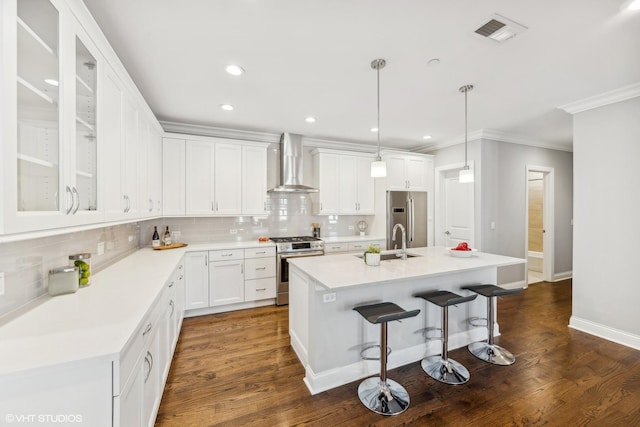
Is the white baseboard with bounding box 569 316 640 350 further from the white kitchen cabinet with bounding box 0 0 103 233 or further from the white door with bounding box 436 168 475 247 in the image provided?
the white kitchen cabinet with bounding box 0 0 103 233

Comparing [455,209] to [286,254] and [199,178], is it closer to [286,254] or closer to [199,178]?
[286,254]

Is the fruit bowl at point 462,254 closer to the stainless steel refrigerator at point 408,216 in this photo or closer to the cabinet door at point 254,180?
the stainless steel refrigerator at point 408,216

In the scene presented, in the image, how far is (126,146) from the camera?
2.14m

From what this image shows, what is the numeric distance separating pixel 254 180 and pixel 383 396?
10.5ft

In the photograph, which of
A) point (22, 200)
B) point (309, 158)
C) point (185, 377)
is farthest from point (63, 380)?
point (309, 158)

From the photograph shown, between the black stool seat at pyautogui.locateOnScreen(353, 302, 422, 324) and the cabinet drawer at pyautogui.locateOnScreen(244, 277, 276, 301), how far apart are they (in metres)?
2.04

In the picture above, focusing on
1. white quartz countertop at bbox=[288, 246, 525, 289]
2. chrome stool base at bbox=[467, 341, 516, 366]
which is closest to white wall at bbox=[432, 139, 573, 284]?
white quartz countertop at bbox=[288, 246, 525, 289]

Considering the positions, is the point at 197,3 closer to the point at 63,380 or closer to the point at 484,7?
the point at 484,7

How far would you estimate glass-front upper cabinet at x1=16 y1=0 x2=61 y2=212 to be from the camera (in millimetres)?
1038

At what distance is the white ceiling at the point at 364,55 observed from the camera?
1700 mm

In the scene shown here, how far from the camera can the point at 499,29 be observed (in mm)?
1849

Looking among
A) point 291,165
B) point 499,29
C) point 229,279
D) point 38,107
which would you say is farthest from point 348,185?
point 38,107

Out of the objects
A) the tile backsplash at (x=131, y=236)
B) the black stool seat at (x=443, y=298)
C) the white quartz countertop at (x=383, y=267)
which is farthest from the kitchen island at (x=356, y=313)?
the tile backsplash at (x=131, y=236)

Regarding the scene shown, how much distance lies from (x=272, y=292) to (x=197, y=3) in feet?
11.0
